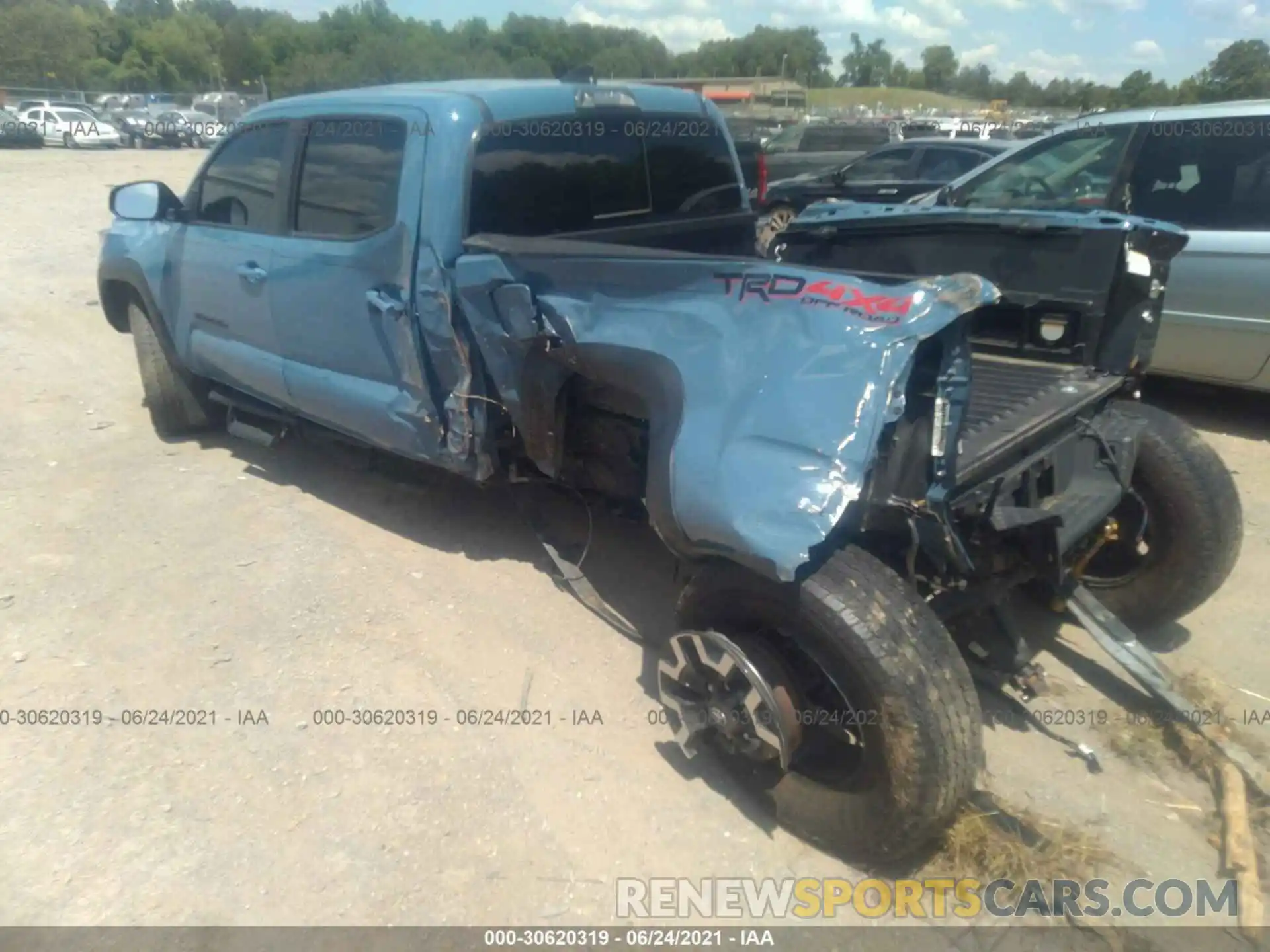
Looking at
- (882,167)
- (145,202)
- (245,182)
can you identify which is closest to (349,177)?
(245,182)

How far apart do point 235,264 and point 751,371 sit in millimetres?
3008

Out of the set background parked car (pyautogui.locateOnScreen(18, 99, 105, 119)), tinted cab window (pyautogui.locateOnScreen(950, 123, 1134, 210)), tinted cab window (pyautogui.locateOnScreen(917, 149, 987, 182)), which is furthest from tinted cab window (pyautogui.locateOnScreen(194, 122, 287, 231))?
background parked car (pyautogui.locateOnScreen(18, 99, 105, 119))

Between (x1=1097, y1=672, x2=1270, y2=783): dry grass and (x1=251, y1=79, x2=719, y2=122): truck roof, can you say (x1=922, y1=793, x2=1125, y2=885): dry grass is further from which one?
(x1=251, y1=79, x2=719, y2=122): truck roof

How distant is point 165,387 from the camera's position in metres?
5.20

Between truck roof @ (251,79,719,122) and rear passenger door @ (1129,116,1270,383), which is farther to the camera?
rear passenger door @ (1129,116,1270,383)

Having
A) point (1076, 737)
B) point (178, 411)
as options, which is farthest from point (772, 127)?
point (1076, 737)

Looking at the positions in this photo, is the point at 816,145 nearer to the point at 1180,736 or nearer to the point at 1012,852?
the point at 1180,736

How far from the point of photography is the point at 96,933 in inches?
92.7

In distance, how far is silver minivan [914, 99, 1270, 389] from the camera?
5125 mm

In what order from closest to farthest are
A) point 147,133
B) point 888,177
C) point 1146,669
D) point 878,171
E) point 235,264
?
point 1146,669
point 235,264
point 888,177
point 878,171
point 147,133

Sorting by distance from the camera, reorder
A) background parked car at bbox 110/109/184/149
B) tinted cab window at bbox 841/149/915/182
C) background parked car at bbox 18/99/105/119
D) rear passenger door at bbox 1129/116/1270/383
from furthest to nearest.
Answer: background parked car at bbox 110/109/184/149, background parked car at bbox 18/99/105/119, tinted cab window at bbox 841/149/915/182, rear passenger door at bbox 1129/116/1270/383

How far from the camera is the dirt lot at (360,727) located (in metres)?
2.54

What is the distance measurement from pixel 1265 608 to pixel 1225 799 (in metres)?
1.40

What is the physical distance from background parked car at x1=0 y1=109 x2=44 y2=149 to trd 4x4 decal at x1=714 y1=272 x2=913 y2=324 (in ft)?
104
